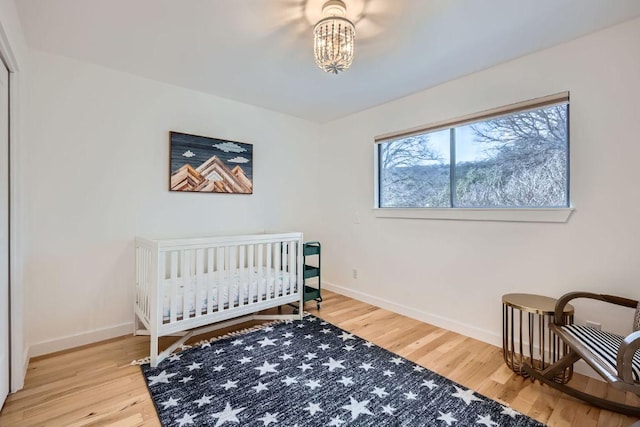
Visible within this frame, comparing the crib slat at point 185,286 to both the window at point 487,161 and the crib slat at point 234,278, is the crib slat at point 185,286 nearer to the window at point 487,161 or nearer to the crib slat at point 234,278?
the crib slat at point 234,278

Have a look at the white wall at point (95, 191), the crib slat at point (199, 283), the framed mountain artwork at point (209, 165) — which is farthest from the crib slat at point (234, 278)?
the framed mountain artwork at point (209, 165)

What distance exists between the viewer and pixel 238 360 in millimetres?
2072

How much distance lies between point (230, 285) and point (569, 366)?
229 cm

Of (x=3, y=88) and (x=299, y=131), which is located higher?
(x=299, y=131)

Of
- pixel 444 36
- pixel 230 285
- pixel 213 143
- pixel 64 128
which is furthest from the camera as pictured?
pixel 213 143

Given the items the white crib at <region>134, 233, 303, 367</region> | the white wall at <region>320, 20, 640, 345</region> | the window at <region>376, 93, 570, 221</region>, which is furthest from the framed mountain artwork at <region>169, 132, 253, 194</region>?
the window at <region>376, 93, 570, 221</region>

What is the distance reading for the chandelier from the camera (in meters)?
1.62

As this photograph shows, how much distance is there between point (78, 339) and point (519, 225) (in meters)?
3.47

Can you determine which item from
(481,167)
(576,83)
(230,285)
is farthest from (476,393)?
(576,83)

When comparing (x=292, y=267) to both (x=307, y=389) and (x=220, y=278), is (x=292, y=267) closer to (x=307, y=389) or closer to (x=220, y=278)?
(x=220, y=278)

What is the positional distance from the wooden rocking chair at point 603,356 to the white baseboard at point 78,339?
303 centimetres

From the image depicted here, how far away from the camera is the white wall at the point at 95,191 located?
7.06 ft

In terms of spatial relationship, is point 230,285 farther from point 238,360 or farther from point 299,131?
point 299,131

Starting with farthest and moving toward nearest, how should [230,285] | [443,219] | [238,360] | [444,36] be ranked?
[443,219], [230,285], [238,360], [444,36]
